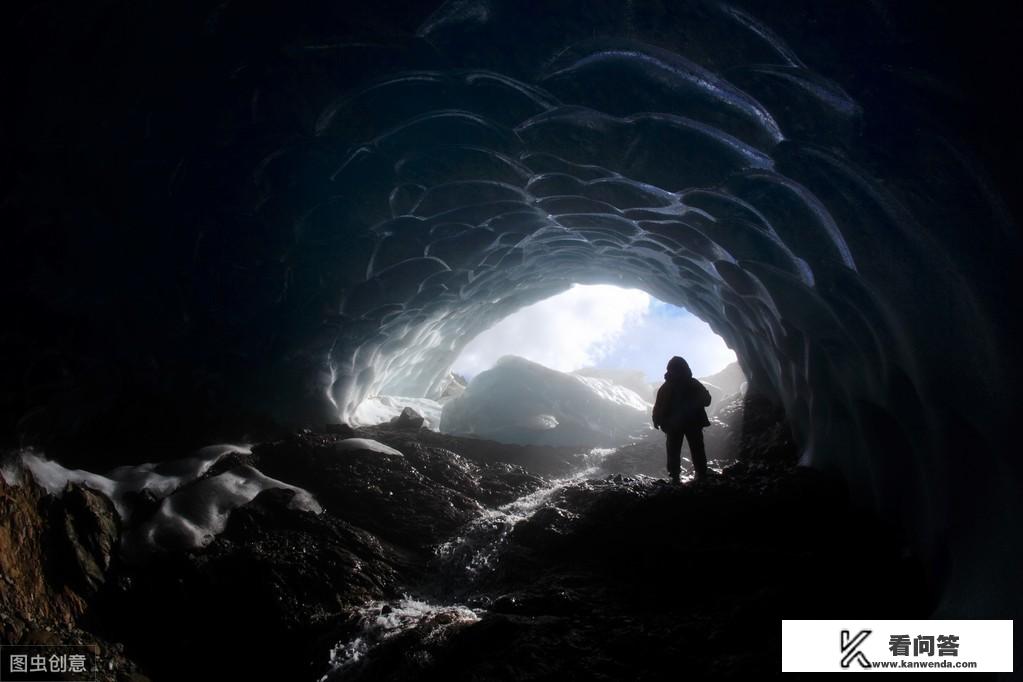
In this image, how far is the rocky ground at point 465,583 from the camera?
310 centimetres

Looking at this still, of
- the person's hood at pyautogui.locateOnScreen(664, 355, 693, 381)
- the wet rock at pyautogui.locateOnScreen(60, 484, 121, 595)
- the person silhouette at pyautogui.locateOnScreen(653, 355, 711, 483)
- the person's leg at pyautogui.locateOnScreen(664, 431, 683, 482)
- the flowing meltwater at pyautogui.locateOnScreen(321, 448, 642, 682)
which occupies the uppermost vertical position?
the person's hood at pyautogui.locateOnScreen(664, 355, 693, 381)

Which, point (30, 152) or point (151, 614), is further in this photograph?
point (151, 614)

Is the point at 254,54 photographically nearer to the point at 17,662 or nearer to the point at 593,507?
the point at 17,662

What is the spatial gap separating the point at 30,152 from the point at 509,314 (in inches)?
386

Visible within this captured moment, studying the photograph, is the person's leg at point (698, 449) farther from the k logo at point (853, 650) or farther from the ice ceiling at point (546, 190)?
the k logo at point (853, 650)

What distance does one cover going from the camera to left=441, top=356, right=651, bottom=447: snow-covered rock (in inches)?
439

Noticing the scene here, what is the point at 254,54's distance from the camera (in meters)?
3.57

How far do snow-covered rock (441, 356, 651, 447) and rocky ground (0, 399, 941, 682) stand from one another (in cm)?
544

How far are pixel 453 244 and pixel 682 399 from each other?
132 inches

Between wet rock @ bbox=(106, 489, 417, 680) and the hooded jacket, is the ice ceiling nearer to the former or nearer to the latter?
the hooded jacket

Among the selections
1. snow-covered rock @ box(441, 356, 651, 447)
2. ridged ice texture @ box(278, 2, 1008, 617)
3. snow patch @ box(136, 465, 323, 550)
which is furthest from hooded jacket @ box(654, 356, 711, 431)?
snow-covered rock @ box(441, 356, 651, 447)

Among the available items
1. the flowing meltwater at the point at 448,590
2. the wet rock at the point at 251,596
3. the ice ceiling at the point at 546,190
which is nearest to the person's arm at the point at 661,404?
the ice ceiling at the point at 546,190

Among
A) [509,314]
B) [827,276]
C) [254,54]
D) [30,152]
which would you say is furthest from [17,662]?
[509,314]

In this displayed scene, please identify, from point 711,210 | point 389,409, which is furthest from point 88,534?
point 389,409
